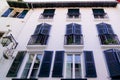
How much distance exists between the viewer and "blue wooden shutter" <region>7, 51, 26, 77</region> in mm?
9473

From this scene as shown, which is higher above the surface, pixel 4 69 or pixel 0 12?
pixel 0 12

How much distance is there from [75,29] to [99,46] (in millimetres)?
2266

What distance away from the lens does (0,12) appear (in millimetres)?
15469

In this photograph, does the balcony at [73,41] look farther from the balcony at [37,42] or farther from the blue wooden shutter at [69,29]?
the balcony at [37,42]

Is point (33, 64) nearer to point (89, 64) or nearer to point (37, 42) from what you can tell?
point (37, 42)

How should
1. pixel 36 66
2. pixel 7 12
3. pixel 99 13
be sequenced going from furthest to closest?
pixel 7 12, pixel 99 13, pixel 36 66

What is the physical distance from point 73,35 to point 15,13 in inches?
259

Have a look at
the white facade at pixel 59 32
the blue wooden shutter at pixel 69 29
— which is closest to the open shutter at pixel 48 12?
the white facade at pixel 59 32

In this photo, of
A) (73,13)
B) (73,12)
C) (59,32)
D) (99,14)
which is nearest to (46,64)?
(59,32)

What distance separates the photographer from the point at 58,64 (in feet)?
32.2

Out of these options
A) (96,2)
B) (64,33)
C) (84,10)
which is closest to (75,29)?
(64,33)

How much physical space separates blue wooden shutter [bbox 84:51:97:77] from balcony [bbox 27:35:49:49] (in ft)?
8.51

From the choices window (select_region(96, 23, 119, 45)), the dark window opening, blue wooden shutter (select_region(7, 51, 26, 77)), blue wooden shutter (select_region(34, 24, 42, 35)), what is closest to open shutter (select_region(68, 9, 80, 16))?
the dark window opening

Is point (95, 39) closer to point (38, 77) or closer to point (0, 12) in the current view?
point (38, 77)
